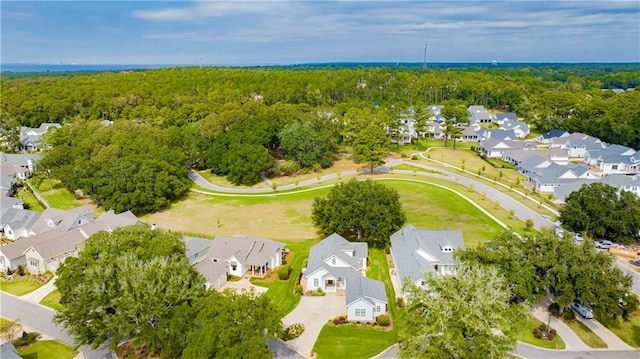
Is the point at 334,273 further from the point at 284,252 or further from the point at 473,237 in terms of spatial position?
the point at 473,237

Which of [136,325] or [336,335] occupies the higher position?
[136,325]

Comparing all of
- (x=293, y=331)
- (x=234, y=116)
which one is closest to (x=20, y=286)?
(x=293, y=331)

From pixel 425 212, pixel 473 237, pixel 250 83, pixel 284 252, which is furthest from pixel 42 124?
pixel 473 237

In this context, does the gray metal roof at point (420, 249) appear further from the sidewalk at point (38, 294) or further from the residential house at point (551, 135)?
the residential house at point (551, 135)

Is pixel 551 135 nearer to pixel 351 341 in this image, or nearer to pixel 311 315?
pixel 311 315

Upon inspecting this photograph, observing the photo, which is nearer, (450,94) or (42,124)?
(42,124)

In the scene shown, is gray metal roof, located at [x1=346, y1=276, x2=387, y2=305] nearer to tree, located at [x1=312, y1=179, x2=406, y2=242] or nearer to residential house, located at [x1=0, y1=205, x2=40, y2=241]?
tree, located at [x1=312, y1=179, x2=406, y2=242]
